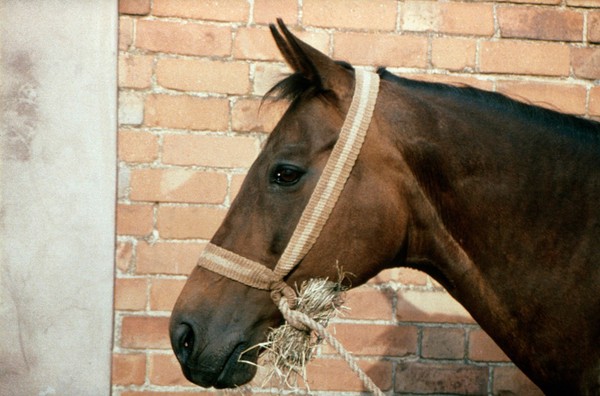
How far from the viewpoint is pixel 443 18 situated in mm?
A: 2510

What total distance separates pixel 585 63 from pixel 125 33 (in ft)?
6.09

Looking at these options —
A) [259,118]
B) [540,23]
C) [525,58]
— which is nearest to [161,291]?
[259,118]

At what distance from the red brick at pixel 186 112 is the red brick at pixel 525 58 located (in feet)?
3.52

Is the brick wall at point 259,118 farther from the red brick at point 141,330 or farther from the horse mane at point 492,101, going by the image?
the horse mane at point 492,101

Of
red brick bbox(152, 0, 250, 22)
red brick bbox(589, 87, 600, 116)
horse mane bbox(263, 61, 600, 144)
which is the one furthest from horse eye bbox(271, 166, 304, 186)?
red brick bbox(589, 87, 600, 116)

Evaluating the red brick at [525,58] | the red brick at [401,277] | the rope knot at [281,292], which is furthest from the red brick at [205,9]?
the rope knot at [281,292]

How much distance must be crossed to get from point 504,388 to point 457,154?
1.36 meters

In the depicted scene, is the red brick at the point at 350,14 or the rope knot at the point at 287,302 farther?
the red brick at the point at 350,14

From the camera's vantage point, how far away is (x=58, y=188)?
2414mm

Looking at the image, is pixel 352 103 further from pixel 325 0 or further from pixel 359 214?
pixel 325 0

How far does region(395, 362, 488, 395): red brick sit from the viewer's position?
8.25 ft

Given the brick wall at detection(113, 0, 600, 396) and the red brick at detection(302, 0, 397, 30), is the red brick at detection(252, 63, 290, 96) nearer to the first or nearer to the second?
→ the brick wall at detection(113, 0, 600, 396)

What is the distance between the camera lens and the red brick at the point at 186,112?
244cm

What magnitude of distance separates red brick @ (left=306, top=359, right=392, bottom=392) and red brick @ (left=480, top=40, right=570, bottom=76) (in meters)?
1.27
